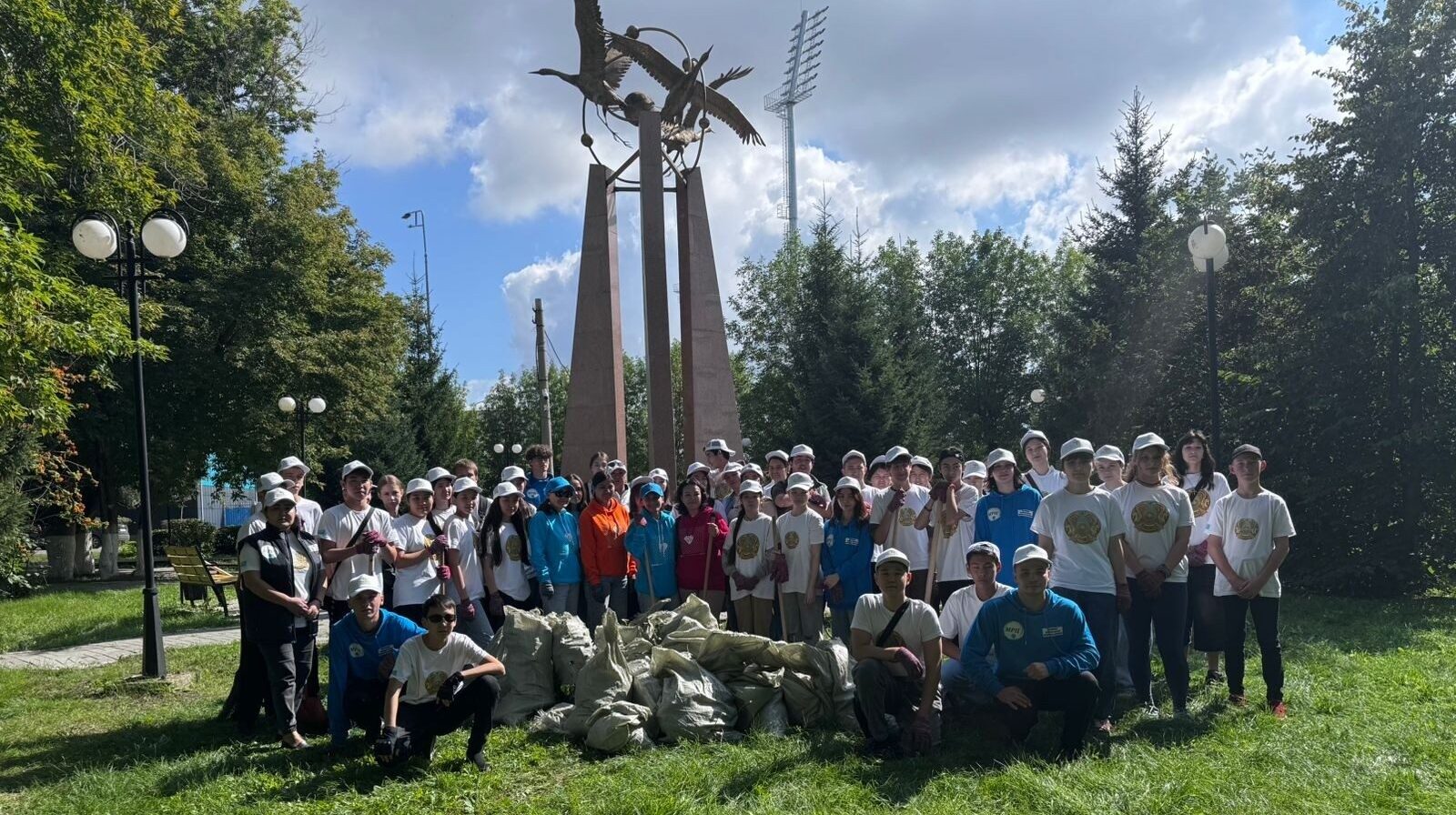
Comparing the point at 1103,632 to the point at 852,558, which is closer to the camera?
the point at 1103,632

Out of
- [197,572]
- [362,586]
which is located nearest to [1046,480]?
[362,586]

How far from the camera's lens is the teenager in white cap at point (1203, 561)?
618 centimetres

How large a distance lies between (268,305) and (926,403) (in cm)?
1448

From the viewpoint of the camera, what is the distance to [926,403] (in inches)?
862

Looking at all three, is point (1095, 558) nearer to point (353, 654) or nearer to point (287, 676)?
point (353, 654)

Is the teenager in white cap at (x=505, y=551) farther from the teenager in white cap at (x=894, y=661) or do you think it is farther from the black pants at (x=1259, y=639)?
the black pants at (x=1259, y=639)

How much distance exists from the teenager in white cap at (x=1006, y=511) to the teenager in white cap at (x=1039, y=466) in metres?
0.53

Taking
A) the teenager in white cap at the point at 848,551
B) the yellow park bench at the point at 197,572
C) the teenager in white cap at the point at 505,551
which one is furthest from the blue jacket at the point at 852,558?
the yellow park bench at the point at 197,572

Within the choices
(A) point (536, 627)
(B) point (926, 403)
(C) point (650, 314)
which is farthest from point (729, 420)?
(A) point (536, 627)

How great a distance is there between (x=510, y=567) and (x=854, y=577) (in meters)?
2.56

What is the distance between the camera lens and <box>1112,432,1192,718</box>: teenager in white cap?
5.60 meters

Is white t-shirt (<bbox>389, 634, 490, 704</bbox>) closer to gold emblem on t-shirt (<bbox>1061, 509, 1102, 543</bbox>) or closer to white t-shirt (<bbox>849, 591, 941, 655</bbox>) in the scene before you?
white t-shirt (<bbox>849, 591, 941, 655</bbox>)

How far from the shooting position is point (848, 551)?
7.20 meters

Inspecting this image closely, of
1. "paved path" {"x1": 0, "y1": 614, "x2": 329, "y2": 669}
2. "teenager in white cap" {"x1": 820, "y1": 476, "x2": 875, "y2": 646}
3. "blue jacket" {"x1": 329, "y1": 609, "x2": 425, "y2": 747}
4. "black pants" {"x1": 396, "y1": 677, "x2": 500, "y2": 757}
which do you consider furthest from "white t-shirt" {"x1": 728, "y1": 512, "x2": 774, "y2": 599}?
"paved path" {"x1": 0, "y1": 614, "x2": 329, "y2": 669}
